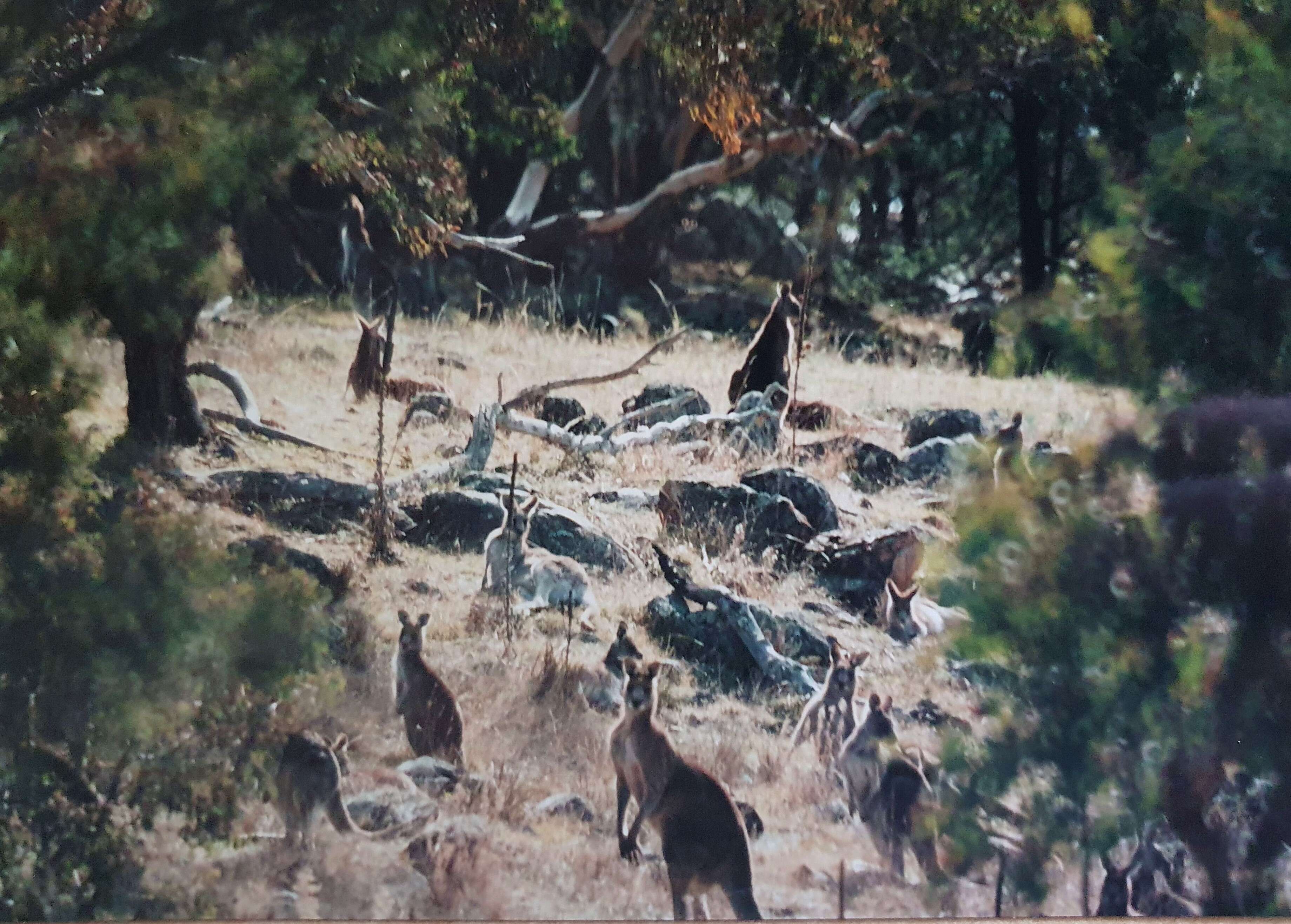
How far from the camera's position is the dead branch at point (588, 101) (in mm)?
3543

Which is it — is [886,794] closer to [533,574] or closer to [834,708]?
[834,708]

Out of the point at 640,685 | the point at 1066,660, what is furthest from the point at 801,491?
the point at 1066,660

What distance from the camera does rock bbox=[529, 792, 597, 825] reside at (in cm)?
337

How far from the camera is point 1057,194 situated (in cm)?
360

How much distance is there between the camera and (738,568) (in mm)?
3535

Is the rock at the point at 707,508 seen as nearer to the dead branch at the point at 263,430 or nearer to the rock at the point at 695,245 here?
the rock at the point at 695,245

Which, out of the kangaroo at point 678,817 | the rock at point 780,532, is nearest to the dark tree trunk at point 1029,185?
the rock at point 780,532

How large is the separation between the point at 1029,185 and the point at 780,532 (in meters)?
1.22

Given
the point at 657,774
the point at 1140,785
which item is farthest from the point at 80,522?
the point at 1140,785

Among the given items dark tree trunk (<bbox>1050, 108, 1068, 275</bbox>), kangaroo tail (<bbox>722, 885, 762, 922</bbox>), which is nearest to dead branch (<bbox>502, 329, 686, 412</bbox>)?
dark tree trunk (<bbox>1050, 108, 1068, 275</bbox>)

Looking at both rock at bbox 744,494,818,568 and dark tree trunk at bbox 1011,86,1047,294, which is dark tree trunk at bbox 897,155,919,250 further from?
rock at bbox 744,494,818,568

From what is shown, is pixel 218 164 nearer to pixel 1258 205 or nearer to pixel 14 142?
pixel 14 142

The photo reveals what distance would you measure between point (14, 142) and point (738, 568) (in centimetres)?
225

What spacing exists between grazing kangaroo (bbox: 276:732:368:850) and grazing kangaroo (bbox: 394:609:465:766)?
0.64 ft
